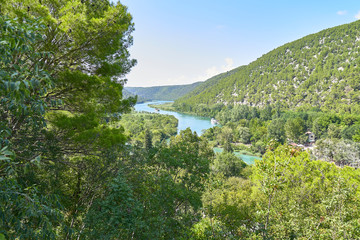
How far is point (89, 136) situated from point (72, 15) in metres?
3.33

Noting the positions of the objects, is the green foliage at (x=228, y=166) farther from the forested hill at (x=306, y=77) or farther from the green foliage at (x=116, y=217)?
the forested hill at (x=306, y=77)

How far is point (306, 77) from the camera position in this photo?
114 meters

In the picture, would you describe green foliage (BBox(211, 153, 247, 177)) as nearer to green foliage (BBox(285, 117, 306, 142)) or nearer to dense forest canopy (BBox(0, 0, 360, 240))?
dense forest canopy (BBox(0, 0, 360, 240))

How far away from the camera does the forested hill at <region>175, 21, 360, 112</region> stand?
86.3 meters

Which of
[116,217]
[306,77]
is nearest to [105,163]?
[116,217]

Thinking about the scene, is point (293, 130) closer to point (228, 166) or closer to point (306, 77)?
point (228, 166)

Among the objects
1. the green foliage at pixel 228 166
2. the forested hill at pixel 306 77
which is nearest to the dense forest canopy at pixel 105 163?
Result: the green foliage at pixel 228 166

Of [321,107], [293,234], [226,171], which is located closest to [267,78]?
[321,107]

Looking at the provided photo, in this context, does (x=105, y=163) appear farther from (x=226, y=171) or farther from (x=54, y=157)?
(x=226, y=171)

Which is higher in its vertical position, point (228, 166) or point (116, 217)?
point (116, 217)

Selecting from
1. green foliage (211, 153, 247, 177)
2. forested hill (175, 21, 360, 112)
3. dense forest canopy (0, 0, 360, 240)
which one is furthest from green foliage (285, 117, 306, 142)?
dense forest canopy (0, 0, 360, 240)

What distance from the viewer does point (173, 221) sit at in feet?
16.5

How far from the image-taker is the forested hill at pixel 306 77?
283ft

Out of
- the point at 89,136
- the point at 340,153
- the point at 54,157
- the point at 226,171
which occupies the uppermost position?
the point at 89,136
